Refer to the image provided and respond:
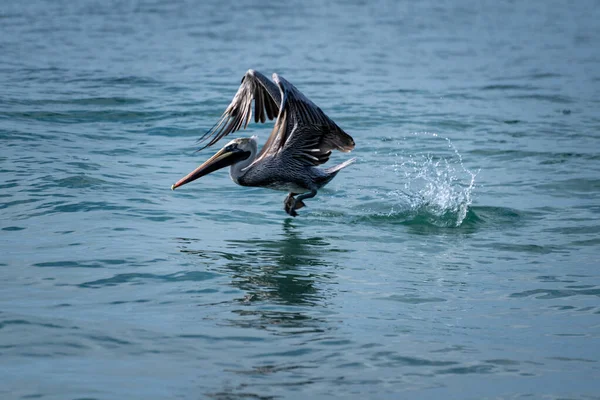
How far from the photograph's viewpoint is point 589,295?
750cm

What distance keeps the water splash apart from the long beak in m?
1.81

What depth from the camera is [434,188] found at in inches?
436

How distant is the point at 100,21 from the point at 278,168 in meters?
18.9

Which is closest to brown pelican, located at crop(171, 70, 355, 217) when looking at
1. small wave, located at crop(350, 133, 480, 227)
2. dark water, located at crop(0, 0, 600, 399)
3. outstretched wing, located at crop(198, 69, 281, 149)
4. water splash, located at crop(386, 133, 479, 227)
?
outstretched wing, located at crop(198, 69, 281, 149)

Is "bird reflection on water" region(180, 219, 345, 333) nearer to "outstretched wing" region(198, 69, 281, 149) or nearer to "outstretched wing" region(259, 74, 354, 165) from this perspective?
"outstretched wing" region(259, 74, 354, 165)

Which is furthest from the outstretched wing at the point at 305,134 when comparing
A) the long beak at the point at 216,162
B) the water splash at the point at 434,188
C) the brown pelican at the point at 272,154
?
the water splash at the point at 434,188

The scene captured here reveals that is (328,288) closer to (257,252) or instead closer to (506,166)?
(257,252)

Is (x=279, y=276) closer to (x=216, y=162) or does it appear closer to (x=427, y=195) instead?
(x=216, y=162)

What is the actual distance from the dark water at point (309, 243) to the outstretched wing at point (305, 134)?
721 millimetres

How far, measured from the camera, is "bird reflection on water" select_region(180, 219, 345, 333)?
22.1 ft

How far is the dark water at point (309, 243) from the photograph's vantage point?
5.80 meters

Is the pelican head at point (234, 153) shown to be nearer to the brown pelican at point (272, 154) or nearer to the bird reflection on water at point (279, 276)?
the brown pelican at point (272, 154)

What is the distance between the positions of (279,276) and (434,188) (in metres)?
3.70

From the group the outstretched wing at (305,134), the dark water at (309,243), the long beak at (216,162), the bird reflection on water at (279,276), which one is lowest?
the bird reflection on water at (279,276)
